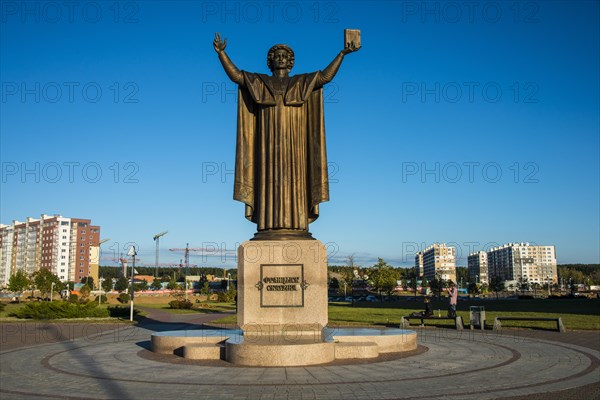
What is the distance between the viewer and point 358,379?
9742 mm

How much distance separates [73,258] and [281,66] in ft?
530

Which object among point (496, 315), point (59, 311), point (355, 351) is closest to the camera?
point (355, 351)

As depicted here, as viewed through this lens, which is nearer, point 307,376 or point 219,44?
point 307,376

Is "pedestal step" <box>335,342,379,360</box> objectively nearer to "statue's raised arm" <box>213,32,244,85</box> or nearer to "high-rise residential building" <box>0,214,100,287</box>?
"statue's raised arm" <box>213,32,244,85</box>

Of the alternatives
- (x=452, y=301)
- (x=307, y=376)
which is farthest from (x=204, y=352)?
(x=452, y=301)

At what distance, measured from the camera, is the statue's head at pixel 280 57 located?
14688 millimetres

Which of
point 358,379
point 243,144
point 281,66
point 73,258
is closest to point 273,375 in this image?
point 358,379

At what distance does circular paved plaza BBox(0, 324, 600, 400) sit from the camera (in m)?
8.66

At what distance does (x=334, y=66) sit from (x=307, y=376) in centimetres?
828

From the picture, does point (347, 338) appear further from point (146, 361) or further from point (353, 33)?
point (353, 33)

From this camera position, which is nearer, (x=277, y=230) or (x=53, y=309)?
(x=277, y=230)

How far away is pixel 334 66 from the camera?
46.8 feet

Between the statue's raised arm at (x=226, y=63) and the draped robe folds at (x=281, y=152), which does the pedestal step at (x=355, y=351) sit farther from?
the statue's raised arm at (x=226, y=63)

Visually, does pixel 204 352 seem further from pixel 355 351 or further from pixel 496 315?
pixel 496 315
